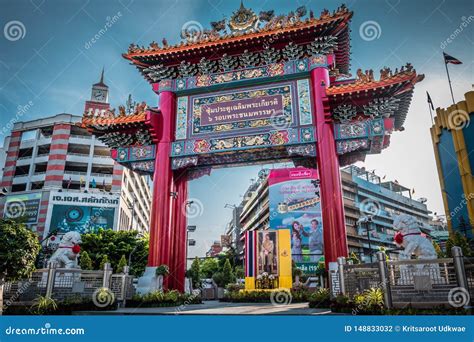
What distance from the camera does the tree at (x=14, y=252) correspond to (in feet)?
27.8

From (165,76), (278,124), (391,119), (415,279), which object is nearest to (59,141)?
(165,76)

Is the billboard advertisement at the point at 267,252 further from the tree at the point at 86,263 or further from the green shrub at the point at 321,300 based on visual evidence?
the tree at the point at 86,263

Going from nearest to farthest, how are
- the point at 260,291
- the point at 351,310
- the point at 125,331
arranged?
the point at 125,331 → the point at 351,310 → the point at 260,291

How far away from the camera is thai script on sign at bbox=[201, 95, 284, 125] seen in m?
14.3

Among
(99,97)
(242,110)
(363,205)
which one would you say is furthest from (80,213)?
(363,205)

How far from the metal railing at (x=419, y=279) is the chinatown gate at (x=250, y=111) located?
3.95 metres

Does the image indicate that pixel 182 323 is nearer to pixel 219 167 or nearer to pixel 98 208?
pixel 219 167

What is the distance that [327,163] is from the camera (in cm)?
1296

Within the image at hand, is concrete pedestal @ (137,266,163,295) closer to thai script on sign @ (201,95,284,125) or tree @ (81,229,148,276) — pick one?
thai script on sign @ (201,95,284,125)

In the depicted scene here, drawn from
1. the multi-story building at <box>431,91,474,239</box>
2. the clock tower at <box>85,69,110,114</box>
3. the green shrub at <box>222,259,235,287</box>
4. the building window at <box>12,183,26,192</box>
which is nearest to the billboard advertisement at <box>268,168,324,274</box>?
the green shrub at <box>222,259,235,287</box>

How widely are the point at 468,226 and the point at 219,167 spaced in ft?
51.0

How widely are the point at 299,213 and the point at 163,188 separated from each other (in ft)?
131

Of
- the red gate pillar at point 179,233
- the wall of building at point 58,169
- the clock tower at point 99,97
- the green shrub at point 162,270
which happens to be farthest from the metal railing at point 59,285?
the clock tower at point 99,97

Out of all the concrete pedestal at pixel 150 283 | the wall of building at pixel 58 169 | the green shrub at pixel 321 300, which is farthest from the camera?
the wall of building at pixel 58 169
